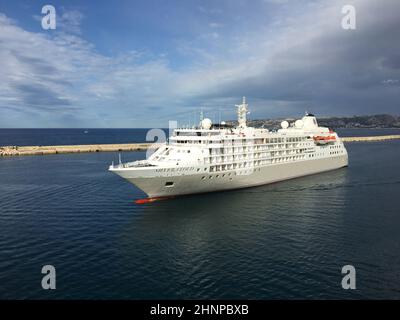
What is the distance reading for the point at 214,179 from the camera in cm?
4119

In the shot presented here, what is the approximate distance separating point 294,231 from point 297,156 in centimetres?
2806

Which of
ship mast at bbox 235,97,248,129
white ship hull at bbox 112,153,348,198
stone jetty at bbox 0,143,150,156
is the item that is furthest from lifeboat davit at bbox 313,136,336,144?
stone jetty at bbox 0,143,150,156

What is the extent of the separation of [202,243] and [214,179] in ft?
51.9

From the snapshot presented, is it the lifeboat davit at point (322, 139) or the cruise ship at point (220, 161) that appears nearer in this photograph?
the cruise ship at point (220, 161)

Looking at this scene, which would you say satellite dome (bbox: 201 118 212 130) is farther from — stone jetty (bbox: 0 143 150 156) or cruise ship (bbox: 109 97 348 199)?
stone jetty (bbox: 0 143 150 156)

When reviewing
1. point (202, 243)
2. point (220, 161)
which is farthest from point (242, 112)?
point (202, 243)

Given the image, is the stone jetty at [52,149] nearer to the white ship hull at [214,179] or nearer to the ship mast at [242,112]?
the ship mast at [242,112]

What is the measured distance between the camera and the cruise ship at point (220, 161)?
37.3 meters

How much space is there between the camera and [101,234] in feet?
91.0

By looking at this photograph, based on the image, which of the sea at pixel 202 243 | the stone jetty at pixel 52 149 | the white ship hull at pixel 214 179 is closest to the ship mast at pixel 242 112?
the white ship hull at pixel 214 179

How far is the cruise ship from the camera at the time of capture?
3728 cm

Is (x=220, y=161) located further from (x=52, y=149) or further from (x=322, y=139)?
(x=52, y=149)

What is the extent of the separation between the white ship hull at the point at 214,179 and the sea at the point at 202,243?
1370mm

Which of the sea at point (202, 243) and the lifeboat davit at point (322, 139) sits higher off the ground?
the lifeboat davit at point (322, 139)
